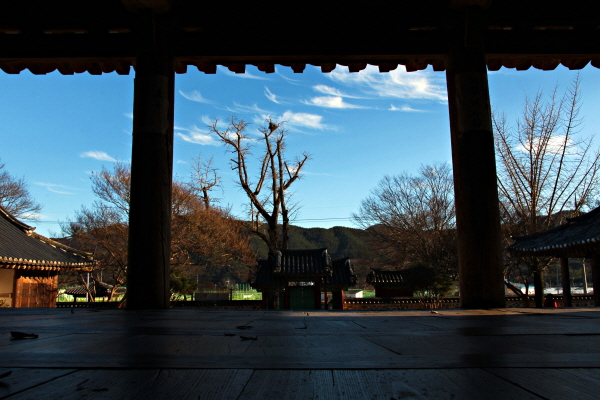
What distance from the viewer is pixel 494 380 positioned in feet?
2.90

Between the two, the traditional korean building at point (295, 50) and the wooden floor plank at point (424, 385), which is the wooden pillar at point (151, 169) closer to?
the traditional korean building at point (295, 50)

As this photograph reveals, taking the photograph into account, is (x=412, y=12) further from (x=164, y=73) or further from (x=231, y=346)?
(x=231, y=346)

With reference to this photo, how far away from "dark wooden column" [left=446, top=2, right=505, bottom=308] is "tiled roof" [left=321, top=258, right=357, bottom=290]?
13787mm

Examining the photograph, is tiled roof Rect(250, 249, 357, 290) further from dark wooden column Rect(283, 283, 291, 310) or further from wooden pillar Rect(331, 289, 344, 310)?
wooden pillar Rect(331, 289, 344, 310)

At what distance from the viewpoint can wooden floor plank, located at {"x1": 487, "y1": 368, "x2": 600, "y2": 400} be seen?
0.78 metres

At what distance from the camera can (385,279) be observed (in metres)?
21.6

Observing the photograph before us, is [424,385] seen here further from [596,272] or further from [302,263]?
[302,263]

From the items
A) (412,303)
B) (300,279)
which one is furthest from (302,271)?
(412,303)

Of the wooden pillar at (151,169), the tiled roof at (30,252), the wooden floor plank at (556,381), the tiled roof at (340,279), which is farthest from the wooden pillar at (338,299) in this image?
the wooden floor plank at (556,381)

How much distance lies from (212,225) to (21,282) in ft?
25.6

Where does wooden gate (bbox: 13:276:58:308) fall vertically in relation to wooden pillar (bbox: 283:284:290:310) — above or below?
above

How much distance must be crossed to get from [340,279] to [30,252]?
1065 centimetres

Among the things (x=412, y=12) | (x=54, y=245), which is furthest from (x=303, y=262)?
(x=412, y=12)

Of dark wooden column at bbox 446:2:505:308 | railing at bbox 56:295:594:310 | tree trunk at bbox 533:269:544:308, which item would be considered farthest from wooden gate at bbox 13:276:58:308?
tree trunk at bbox 533:269:544:308
